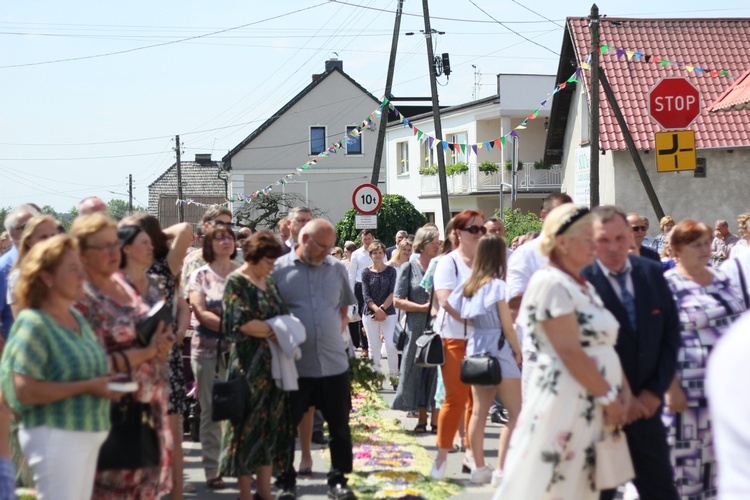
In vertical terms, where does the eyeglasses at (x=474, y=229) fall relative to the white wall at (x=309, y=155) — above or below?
below

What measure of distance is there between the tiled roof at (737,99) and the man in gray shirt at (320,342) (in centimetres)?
1029

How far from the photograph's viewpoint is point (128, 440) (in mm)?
5418

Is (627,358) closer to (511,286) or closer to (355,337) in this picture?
(511,286)

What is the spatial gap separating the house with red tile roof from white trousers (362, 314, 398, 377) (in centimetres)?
1322

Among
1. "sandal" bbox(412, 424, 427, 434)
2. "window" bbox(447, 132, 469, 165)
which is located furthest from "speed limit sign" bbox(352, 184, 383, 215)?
"window" bbox(447, 132, 469, 165)

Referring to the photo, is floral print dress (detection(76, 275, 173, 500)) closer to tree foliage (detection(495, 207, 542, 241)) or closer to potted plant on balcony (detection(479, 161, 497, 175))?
tree foliage (detection(495, 207, 542, 241))

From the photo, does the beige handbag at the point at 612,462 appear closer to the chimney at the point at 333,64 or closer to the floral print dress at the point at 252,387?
the floral print dress at the point at 252,387

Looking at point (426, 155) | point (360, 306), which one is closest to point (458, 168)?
point (426, 155)

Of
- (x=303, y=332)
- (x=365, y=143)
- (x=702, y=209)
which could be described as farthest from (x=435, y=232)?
(x=365, y=143)

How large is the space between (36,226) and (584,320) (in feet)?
10.7

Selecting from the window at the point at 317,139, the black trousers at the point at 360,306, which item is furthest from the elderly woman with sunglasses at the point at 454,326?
the window at the point at 317,139

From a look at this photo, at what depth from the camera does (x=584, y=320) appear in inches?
211

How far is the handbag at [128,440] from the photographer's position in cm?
536

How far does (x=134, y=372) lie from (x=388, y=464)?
382 centimetres
